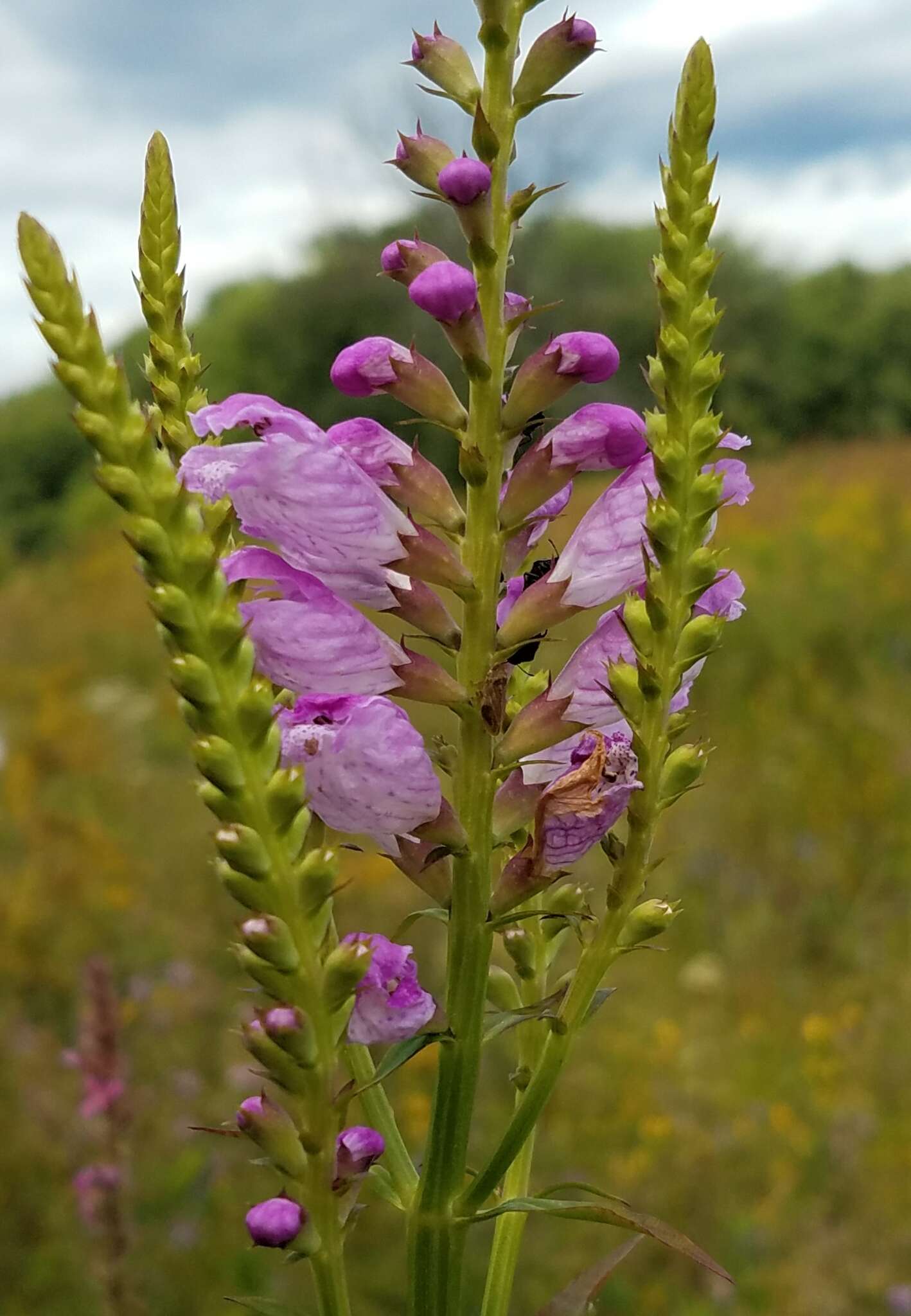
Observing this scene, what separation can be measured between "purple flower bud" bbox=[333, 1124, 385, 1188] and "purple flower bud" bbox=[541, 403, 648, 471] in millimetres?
779

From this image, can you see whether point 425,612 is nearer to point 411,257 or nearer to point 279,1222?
point 411,257

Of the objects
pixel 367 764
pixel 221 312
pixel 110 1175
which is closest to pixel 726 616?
pixel 367 764

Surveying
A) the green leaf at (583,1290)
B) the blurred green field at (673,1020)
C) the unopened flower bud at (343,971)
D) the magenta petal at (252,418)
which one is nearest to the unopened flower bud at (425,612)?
the magenta petal at (252,418)

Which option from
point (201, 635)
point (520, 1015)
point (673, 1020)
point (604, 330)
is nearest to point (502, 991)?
point (520, 1015)

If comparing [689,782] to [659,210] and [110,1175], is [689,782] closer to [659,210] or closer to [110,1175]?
[659,210]

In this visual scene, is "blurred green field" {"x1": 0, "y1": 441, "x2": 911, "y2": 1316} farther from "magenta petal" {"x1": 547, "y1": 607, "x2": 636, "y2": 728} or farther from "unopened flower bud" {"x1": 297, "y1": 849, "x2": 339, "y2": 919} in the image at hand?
"unopened flower bud" {"x1": 297, "y1": 849, "x2": 339, "y2": 919}

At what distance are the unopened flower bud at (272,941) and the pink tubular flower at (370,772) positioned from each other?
28 cm

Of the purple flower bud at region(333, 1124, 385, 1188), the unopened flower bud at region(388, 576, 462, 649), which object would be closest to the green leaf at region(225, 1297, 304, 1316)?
the purple flower bud at region(333, 1124, 385, 1188)

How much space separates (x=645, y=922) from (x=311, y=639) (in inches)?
19.6

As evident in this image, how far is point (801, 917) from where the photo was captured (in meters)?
7.99

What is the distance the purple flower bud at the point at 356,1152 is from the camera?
117cm

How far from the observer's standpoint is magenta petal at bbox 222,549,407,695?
127 cm

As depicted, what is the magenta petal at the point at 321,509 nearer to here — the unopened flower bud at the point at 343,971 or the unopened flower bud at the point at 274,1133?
the unopened flower bud at the point at 343,971

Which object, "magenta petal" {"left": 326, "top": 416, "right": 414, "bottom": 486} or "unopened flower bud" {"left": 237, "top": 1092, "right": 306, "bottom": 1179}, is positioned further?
"magenta petal" {"left": 326, "top": 416, "right": 414, "bottom": 486}
